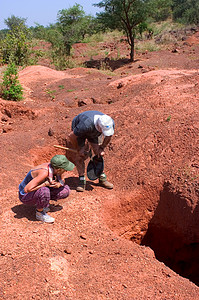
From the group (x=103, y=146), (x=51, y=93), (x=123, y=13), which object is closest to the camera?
(x=103, y=146)

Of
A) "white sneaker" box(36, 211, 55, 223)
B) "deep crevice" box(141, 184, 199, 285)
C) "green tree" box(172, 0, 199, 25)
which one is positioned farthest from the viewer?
"green tree" box(172, 0, 199, 25)

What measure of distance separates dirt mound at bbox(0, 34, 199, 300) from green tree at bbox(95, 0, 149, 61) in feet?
23.4

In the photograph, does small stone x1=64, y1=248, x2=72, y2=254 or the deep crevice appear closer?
small stone x1=64, y1=248, x2=72, y2=254

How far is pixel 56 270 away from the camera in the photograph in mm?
2939

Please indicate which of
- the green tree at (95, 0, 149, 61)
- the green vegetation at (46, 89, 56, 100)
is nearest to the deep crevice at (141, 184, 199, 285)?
the green vegetation at (46, 89, 56, 100)

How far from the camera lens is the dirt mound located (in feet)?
9.61

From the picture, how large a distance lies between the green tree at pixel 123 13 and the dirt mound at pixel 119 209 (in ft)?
23.4

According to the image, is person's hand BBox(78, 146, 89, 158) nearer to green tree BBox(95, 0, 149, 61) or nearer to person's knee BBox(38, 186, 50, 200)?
person's knee BBox(38, 186, 50, 200)

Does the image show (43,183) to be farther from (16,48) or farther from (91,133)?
(16,48)

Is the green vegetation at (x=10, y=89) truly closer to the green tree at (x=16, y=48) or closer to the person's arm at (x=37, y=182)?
the green tree at (x=16, y=48)

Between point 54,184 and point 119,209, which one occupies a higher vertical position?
point 54,184

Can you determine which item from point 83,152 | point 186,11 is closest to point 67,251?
point 83,152

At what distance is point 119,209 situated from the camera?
4.21 m

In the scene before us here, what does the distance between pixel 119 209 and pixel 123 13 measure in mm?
12016
